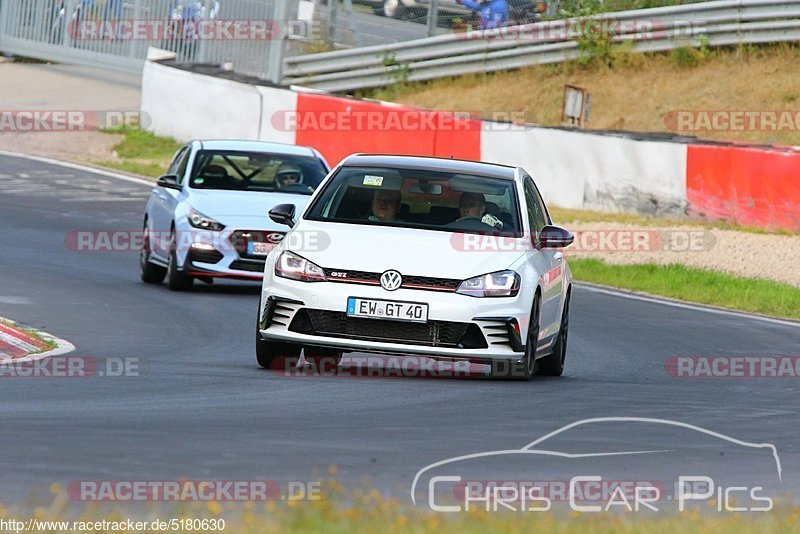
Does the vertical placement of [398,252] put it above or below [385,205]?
below

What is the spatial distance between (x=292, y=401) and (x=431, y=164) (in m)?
3.02

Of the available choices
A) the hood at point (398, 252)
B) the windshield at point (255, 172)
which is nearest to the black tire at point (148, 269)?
the windshield at point (255, 172)

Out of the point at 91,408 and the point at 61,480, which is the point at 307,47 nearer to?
the point at 91,408

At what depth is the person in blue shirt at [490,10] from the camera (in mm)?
33469

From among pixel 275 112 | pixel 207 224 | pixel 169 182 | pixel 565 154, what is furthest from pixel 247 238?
pixel 275 112

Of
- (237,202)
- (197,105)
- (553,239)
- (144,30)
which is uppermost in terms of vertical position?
(144,30)

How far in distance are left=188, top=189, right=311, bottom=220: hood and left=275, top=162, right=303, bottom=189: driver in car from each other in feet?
1.03

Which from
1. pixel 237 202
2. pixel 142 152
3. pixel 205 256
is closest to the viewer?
pixel 205 256

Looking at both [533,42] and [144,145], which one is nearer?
[144,145]

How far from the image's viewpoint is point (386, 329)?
10648 millimetres

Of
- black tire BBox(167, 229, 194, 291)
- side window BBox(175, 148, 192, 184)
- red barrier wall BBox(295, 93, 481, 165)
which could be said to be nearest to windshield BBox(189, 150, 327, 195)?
side window BBox(175, 148, 192, 184)

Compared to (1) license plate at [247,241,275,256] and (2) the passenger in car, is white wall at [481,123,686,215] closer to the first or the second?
(1) license plate at [247,241,275,256]

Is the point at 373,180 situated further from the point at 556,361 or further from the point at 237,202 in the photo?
the point at 237,202

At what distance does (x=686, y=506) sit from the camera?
21.7 ft
